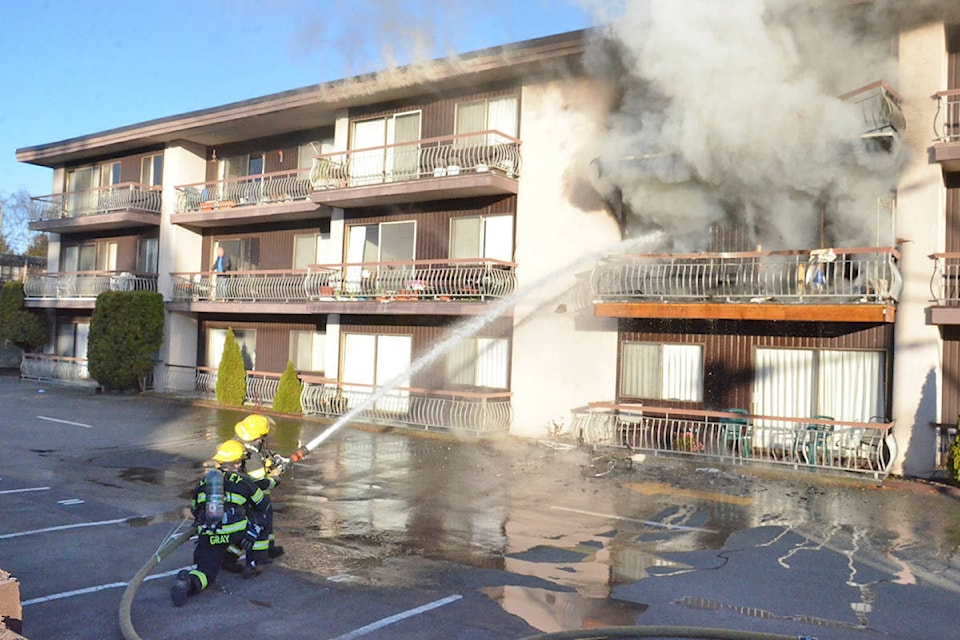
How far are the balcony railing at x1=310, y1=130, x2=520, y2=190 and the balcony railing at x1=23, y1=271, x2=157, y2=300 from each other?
8.06 metres

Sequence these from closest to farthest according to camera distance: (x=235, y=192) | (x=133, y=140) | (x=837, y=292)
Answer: (x=837, y=292) → (x=235, y=192) → (x=133, y=140)

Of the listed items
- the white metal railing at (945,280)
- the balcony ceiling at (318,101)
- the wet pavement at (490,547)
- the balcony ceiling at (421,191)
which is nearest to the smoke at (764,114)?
the white metal railing at (945,280)

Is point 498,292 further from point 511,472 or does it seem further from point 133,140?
point 133,140

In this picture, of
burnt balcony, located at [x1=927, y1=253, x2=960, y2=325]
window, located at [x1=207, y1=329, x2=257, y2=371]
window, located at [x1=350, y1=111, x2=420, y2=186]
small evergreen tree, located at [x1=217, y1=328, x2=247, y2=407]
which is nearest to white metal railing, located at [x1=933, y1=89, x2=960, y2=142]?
burnt balcony, located at [x1=927, y1=253, x2=960, y2=325]

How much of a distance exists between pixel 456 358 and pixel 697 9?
8.84 meters

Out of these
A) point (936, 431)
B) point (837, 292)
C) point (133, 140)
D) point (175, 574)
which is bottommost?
point (175, 574)

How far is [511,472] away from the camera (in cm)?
1299

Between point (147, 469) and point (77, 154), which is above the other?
point (77, 154)

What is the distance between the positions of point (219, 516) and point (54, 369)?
24.0m

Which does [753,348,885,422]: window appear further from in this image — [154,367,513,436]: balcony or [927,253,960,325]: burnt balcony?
[154,367,513,436]: balcony

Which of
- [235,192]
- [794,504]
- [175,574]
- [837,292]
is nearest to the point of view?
[175,574]

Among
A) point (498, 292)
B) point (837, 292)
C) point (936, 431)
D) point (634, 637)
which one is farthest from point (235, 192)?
point (634, 637)

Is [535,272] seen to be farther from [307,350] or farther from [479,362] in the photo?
[307,350]

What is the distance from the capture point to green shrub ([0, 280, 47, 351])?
27.6 m
